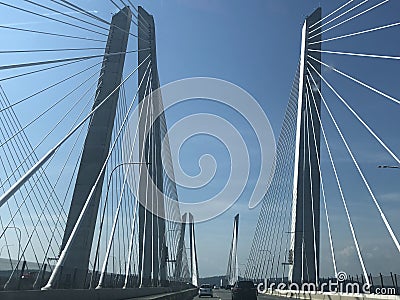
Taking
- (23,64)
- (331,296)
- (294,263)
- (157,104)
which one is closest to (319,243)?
(294,263)

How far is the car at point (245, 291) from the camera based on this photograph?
39.0 m

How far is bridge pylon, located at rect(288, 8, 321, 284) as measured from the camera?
39625 mm

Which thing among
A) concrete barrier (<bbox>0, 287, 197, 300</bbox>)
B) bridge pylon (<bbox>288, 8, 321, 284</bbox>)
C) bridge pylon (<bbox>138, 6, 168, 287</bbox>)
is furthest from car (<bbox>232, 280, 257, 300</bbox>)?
concrete barrier (<bbox>0, 287, 197, 300</bbox>)

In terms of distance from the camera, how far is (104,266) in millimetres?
24422

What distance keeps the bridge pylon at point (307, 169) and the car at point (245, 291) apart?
12.7 feet

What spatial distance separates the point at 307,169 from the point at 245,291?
8.51 metres

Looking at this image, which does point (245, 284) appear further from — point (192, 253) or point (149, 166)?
point (192, 253)

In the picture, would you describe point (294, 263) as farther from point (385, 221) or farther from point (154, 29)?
point (385, 221)

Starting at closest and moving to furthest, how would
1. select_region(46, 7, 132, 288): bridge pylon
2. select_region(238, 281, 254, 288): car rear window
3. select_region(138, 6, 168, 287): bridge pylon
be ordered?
select_region(46, 7, 132, 288): bridge pylon, select_region(138, 6, 168, 287): bridge pylon, select_region(238, 281, 254, 288): car rear window

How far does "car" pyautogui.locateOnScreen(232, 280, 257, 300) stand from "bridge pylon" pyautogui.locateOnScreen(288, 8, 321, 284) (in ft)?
12.7

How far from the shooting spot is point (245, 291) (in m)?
39.2

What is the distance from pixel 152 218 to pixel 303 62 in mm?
13298

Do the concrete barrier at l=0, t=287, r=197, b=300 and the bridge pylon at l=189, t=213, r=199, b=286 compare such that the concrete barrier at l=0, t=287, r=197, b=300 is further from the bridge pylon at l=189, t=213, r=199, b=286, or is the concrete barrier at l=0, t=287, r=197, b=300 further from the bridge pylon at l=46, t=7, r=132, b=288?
the bridge pylon at l=189, t=213, r=199, b=286

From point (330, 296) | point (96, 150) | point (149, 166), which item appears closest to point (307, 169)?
point (330, 296)
